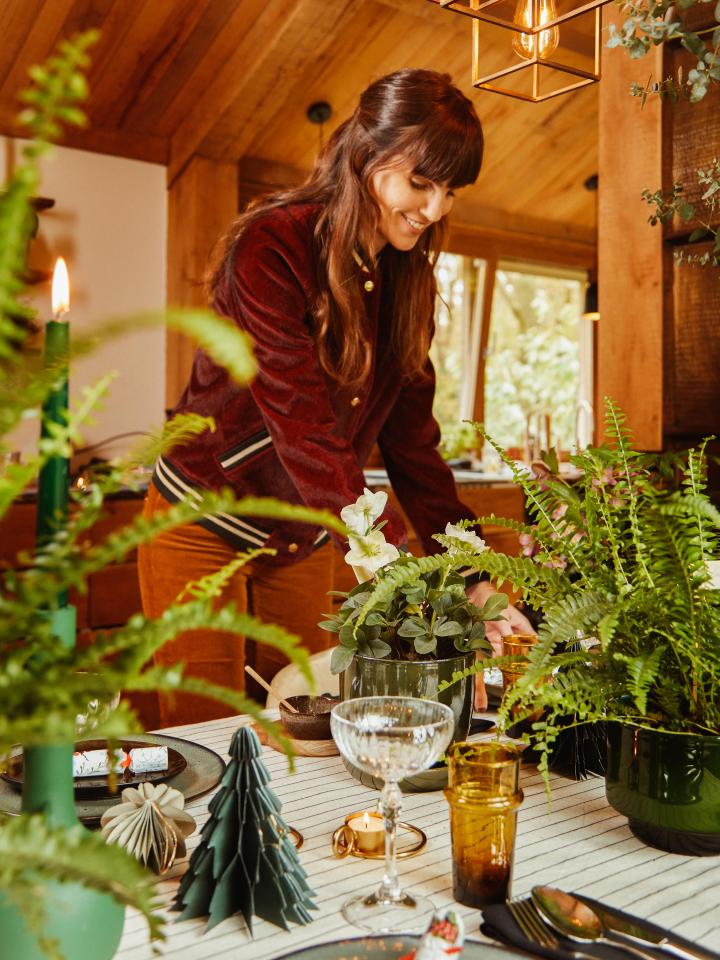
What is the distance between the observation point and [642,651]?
0.90 metres

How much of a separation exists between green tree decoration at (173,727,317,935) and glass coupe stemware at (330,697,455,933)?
0.17 feet

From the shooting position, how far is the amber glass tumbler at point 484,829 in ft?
2.57

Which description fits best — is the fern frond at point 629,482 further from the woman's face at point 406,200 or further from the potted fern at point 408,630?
the woman's face at point 406,200

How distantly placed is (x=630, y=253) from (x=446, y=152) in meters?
0.76

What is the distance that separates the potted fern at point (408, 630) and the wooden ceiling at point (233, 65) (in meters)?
3.29

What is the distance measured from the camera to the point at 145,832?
83 cm

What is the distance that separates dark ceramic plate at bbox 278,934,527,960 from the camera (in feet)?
2.24

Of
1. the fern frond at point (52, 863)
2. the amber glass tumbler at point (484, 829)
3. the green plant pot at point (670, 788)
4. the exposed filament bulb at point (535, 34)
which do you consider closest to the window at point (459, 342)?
the exposed filament bulb at point (535, 34)

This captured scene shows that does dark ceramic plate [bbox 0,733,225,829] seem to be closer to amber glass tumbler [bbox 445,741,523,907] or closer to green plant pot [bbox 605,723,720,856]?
amber glass tumbler [bbox 445,741,523,907]

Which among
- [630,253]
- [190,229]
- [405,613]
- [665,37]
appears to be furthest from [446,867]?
[190,229]

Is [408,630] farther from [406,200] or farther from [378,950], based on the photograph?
[406,200]

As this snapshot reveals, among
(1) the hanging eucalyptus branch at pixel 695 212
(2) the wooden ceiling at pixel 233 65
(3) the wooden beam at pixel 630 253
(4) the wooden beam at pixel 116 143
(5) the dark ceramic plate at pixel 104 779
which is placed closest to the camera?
(5) the dark ceramic plate at pixel 104 779

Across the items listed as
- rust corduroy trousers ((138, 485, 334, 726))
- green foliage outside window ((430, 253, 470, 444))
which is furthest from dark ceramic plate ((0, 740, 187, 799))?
green foliage outside window ((430, 253, 470, 444))

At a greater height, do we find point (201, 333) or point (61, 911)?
point (201, 333)
